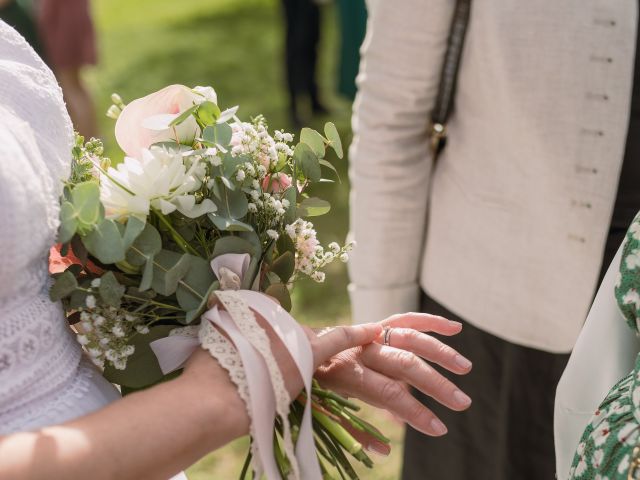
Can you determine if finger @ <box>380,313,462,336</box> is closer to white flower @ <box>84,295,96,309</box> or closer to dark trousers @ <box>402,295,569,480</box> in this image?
white flower @ <box>84,295,96,309</box>

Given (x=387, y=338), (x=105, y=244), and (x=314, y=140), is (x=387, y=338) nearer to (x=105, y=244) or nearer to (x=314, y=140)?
(x=314, y=140)

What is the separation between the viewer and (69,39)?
477 cm

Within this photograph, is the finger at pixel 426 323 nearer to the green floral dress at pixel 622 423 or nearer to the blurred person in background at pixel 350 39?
the green floral dress at pixel 622 423

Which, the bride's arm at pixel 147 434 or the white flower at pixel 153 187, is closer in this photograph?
the bride's arm at pixel 147 434

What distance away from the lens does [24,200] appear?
0.96 meters

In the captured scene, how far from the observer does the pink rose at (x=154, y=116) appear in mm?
1178

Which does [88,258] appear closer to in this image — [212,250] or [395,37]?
[212,250]

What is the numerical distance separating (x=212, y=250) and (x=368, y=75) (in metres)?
0.74

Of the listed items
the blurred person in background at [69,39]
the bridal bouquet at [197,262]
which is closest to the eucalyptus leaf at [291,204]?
the bridal bouquet at [197,262]

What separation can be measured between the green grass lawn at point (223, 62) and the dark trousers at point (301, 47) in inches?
10.2

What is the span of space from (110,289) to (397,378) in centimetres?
42

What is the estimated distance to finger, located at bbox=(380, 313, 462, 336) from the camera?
1.24 metres

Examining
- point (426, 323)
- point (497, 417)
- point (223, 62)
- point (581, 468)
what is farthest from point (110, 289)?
point (223, 62)

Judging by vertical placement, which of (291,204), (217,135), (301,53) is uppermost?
(217,135)
